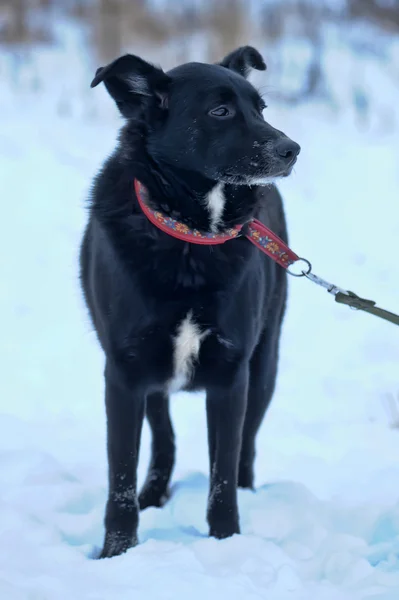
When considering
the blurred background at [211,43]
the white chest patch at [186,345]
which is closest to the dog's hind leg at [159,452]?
the white chest patch at [186,345]

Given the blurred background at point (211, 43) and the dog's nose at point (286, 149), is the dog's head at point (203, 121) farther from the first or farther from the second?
the blurred background at point (211, 43)

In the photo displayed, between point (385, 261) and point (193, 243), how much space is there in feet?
16.6

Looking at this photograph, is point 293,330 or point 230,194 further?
point 293,330

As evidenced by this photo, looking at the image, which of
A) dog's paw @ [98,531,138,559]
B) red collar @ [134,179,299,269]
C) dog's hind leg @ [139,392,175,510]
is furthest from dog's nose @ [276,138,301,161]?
dog's paw @ [98,531,138,559]

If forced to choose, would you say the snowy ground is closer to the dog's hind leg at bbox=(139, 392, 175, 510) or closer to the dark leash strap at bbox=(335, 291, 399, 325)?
the dog's hind leg at bbox=(139, 392, 175, 510)

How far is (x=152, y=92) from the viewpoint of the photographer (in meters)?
2.62

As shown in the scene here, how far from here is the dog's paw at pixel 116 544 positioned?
264 centimetres

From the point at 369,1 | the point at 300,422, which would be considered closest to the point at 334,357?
the point at 300,422

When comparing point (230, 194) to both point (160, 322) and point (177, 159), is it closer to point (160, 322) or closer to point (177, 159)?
point (177, 159)

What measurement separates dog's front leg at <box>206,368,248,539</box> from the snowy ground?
0.36ft

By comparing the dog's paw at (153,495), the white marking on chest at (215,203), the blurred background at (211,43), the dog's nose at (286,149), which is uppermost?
the dog's nose at (286,149)

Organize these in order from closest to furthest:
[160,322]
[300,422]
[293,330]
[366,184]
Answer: [160,322] → [300,422] → [293,330] → [366,184]

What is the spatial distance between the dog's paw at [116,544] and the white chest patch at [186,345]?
595mm

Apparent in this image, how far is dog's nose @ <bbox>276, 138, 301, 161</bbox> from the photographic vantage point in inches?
98.3
